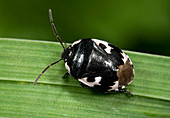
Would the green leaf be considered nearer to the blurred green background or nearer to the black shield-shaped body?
the black shield-shaped body

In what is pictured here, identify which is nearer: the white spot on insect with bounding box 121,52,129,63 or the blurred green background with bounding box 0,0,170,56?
the white spot on insect with bounding box 121,52,129,63

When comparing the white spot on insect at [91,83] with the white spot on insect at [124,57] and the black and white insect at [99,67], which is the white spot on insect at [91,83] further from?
the white spot on insect at [124,57]

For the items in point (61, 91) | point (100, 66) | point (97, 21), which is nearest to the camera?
point (100, 66)

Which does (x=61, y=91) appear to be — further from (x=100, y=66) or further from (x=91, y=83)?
(x=100, y=66)

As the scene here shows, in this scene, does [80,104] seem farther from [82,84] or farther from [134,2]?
[134,2]

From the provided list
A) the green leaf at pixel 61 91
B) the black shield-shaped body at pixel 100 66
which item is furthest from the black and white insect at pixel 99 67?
the green leaf at pixel 61 91

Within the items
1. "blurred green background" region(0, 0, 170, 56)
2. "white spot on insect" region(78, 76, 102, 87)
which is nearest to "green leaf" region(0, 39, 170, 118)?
"white spot on insect" region(78, 76, 102, 87)

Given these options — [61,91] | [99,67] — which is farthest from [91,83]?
[61,91]
